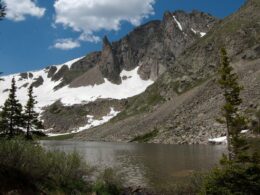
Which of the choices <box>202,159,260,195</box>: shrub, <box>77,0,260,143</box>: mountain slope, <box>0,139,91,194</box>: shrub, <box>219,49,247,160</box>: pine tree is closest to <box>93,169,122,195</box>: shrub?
<box>0,139,91,194</box>: shrub

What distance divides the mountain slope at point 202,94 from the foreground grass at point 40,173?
8124 centimetres

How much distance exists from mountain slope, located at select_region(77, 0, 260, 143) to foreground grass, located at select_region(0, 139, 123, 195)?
81.2m

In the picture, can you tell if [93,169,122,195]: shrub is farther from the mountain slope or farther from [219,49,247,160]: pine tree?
the mountain slope

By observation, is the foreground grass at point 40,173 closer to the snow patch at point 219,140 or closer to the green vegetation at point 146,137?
the snow patch at point 219,140

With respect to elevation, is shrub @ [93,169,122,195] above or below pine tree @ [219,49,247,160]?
below

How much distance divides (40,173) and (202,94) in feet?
426

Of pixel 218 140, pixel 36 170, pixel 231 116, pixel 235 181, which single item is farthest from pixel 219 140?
pixel 235 181

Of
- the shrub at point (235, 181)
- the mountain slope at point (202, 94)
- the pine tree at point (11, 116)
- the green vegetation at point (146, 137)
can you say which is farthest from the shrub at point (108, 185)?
the green vegetation at point (146, 137)

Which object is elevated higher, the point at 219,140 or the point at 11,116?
the point at 11,116

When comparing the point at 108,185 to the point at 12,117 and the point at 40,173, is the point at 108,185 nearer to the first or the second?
the point at 40,173

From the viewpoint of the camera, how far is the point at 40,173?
1914cm

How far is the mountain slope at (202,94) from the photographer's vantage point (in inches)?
4498

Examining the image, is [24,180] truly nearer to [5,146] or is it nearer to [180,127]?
[5,146]

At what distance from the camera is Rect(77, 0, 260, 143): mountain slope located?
114 metres
